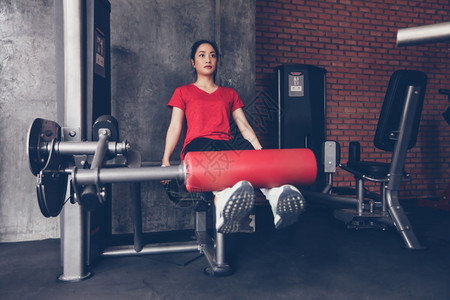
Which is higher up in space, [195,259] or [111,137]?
[111,137]

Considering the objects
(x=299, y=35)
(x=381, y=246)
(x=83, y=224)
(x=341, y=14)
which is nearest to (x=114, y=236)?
(x=83, y=224)

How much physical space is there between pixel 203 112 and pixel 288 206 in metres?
1.00

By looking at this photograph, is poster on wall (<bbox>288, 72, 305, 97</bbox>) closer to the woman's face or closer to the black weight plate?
the woman's face

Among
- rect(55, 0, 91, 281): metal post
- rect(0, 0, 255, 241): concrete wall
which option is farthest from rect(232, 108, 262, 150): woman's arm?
rect(55, 0, 91, 281): metal post

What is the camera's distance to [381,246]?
2346mm

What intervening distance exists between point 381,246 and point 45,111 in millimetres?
2762

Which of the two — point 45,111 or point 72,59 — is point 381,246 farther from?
point 45,111

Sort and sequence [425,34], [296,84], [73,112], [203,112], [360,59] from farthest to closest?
[360,59] < [296,84] < [203,112] < [73,112] < [425,34]

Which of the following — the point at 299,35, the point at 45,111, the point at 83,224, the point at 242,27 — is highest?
the point at 299,35

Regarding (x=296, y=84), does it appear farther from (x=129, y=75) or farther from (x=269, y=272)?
(x=269, y=272)

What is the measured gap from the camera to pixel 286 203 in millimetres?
1329

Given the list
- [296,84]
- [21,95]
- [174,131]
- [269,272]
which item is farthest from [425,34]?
[296,84]

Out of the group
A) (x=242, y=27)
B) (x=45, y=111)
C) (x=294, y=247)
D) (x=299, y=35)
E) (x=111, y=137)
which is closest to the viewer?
(x=111, y=137)

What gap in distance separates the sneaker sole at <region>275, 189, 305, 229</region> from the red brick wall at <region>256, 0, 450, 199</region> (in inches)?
106
